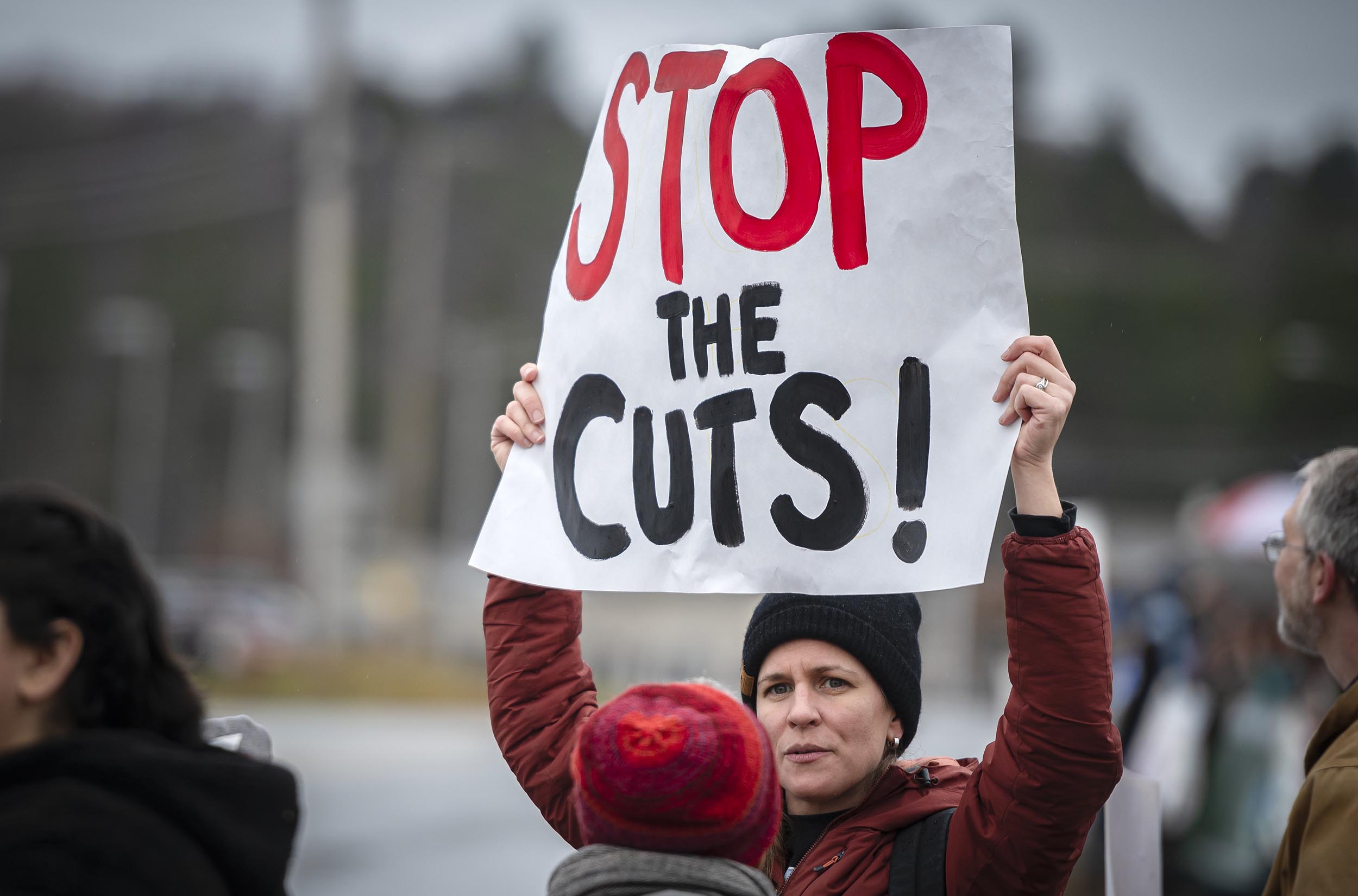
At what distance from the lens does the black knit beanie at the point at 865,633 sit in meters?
2.12

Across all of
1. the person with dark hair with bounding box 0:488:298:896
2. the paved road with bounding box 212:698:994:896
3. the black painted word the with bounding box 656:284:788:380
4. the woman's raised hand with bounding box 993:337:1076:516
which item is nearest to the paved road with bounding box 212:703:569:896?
the paved road with bounding box 212:698:994:896

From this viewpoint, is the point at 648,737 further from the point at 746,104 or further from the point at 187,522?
the point at 187,522

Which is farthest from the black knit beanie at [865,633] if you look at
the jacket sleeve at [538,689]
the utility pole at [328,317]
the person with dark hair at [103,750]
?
the utility pole at [328,317]

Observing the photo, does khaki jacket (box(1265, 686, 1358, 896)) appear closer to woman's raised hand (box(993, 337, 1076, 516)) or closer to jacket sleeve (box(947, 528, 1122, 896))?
jacket sleeve (box(947, 528, 1122, 896))

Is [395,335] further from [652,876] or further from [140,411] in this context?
[652,876]

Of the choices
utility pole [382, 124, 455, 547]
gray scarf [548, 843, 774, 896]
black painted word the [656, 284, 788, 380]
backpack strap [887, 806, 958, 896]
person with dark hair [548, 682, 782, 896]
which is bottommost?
→ backpack strap [887, 806, 958, 896]

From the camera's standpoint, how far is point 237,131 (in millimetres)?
62844

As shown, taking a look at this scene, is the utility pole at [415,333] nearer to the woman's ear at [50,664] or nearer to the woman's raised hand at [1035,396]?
the woman's raised hand at [1035,396]

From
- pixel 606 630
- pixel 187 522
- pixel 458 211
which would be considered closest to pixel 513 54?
pixel 458 211

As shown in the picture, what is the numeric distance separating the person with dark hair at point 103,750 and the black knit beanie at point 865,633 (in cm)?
83

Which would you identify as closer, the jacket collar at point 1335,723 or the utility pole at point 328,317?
the jacket collar at point 1335,723

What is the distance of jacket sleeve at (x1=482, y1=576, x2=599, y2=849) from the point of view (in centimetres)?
223

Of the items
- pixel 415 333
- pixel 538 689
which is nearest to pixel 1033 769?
pixel 538 689

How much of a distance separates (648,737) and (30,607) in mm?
713
